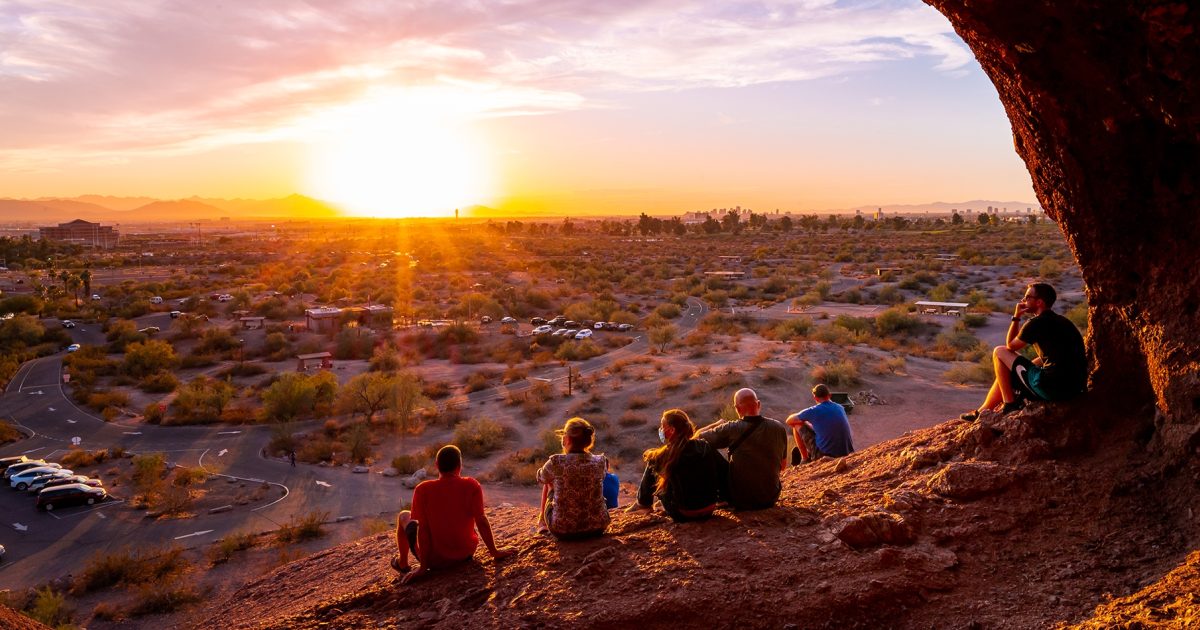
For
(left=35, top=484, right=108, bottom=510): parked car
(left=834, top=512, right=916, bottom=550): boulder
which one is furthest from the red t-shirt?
(left=35, top=484, right=108, bottom=510): parked car

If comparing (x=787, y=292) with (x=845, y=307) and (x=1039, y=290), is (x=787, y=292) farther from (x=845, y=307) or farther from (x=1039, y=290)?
(x=1039, y=290)

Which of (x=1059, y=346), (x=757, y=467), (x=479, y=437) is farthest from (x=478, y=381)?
(x=1059, y=346)

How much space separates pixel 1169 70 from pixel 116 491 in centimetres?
2435

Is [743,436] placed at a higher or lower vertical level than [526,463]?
higher

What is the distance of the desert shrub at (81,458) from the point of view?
22775mm

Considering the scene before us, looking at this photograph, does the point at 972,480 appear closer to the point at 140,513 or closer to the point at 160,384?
the point at 140,513

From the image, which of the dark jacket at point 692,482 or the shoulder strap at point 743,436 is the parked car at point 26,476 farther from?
the shoulder strap at point 743,436

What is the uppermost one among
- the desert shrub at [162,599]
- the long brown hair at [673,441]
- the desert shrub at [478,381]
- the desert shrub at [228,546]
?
the long brown hair at [673,441]

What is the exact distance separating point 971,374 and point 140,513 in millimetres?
24155

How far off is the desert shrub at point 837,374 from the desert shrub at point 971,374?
9.61 ft

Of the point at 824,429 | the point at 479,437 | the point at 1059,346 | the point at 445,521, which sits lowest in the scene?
the point at 479,437

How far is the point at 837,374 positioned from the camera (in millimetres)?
23844

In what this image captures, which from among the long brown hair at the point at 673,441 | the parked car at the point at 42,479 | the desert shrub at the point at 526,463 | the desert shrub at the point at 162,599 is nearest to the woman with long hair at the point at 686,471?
the long brown hair at the point at 673,441

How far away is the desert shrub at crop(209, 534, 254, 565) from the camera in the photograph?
1572cm
